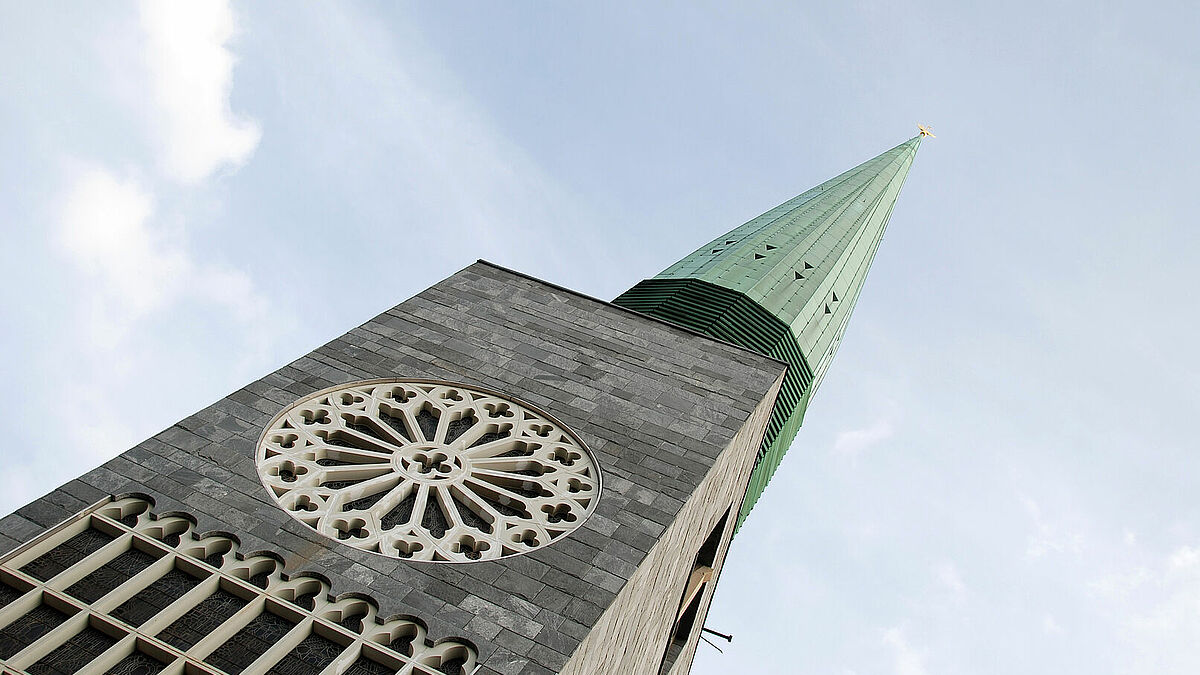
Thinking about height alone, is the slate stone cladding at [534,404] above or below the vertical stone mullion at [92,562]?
above

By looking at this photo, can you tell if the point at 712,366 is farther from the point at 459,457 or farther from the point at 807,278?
the point at 807,278

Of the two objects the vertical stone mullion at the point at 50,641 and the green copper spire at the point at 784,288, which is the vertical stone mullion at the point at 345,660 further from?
the green copper spire at the point at 784,288

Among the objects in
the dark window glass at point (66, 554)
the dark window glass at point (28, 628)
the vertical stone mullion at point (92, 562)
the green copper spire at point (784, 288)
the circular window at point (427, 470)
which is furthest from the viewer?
the green copper spire at point (784, 288)

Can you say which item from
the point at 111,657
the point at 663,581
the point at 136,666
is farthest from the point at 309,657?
the point at 663,581

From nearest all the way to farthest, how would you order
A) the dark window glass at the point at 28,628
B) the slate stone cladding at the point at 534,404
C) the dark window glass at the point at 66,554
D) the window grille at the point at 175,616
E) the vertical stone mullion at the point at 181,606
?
the dark window glass at the point at 28,628
the window grille at the point at 175,616
the vertical stone mullion at the point at 181,606
the dark window glass at the point at 66,554
the slate stone cladding at the point at 534,404

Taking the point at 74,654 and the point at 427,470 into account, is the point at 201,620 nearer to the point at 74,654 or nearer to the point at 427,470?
the point at 74,654

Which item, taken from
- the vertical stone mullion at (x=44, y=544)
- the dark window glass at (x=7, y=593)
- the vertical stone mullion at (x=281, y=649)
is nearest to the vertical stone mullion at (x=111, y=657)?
the vertical stone mullion at (x=281, y=649)

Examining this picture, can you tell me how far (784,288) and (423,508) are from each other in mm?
15326

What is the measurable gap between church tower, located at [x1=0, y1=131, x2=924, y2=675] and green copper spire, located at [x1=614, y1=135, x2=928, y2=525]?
4.81 m

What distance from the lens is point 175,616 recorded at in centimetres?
1098

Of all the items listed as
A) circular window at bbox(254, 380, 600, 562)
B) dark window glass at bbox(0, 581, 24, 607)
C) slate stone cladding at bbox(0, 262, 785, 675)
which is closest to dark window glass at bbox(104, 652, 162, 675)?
dark window glass at bbox(0, 581, 24, 607)

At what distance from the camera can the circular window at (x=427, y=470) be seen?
13102 mm

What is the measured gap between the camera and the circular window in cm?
1310

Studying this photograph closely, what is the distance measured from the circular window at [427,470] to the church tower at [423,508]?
35 millimetres
